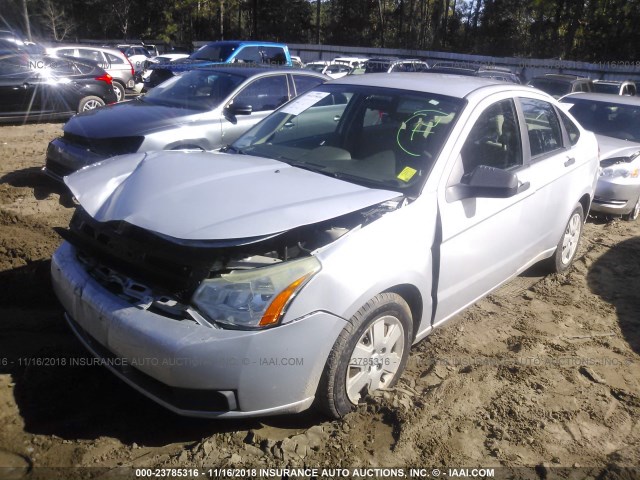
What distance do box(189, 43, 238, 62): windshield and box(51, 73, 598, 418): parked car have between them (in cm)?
1135

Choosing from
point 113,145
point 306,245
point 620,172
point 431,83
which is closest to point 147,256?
point 306,245

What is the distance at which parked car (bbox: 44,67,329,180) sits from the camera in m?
A: 6.15

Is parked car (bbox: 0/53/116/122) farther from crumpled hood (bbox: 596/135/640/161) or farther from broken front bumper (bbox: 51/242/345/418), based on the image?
broken front bumper (bbox: 51/242/345/418)

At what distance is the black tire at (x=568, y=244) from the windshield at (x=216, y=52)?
11383 mm

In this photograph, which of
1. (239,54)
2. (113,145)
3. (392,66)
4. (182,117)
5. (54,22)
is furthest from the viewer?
(54,22)

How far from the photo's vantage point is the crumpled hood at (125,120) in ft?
20.3

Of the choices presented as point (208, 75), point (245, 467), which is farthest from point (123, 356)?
point (208, 75)

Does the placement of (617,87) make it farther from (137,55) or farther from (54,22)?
(54,22)

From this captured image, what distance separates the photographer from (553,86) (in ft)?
48.1

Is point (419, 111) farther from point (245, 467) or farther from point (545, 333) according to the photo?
point (245, 467)

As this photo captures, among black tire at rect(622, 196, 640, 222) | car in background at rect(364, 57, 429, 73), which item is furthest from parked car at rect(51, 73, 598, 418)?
car in background at rect(364, 57, 429, 73)

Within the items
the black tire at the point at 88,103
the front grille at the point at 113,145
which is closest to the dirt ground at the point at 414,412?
the front grille at the point at 113,145

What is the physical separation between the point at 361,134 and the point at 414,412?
75.6 inches

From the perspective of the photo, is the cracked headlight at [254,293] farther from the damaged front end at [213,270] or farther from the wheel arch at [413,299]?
the wheel arch at [413,299]
